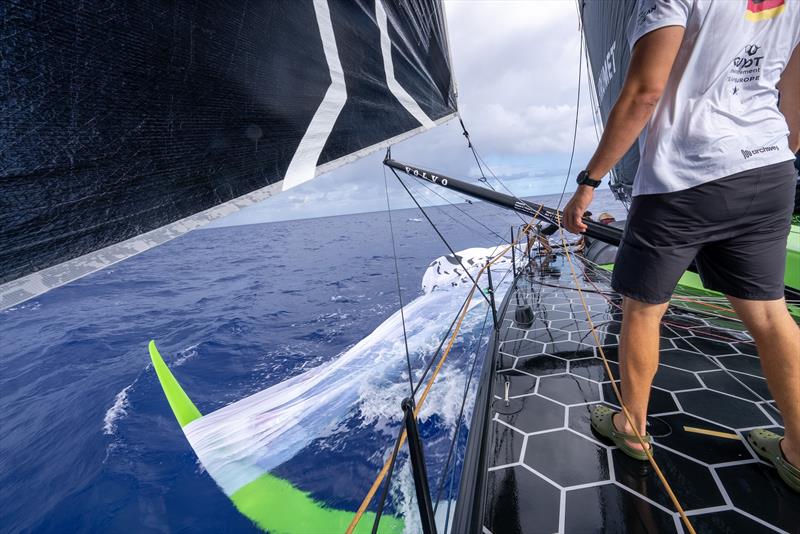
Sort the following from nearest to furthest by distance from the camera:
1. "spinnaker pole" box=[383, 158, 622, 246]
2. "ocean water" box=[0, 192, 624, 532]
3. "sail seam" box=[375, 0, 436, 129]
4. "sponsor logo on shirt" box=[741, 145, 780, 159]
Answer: "sponsor logo on shirt" box=[741, 145, 780, 159]
"sail seam" box=[375, 0, 436, 129]
"spinnaker pole" box=[383, 158, 622, 246]
"ocean water" box=[0, 192, 624, 532]

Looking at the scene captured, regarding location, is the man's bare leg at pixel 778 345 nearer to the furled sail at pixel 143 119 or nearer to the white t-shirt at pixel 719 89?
the white t-shirt at pixel 719 89

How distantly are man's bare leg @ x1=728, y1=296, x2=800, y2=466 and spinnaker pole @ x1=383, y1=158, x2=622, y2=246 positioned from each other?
865 millimetres

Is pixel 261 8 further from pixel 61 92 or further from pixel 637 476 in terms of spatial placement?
pixel 637 476

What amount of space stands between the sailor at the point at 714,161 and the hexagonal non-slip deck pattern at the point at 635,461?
291mm

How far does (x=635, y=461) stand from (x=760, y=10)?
71.8 inches

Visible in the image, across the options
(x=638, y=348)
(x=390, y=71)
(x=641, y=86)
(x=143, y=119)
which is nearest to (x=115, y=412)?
(x=143, y=119)

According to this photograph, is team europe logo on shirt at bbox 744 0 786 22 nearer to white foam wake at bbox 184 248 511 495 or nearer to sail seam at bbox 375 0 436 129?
sail seam at bbox 375 0 436 129

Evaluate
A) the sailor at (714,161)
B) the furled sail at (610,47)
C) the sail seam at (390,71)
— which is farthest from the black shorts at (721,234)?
the furled sail at (610,47)

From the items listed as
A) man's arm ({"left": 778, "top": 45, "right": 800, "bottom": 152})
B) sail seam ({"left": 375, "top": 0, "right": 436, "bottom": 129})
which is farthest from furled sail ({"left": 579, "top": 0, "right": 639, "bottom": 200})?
man's arm ({"left": 778, "top": 45, "right": 800, "bottom": 152})

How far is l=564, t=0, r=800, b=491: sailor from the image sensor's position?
860 mm

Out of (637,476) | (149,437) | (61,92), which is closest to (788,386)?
(637,476)

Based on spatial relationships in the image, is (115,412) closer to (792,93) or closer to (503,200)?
(503,200)

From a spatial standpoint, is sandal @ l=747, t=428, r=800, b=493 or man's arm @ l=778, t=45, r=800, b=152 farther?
sandal @ l=747, t=428, r=800, b=493

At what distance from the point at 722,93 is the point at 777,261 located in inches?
24.0
